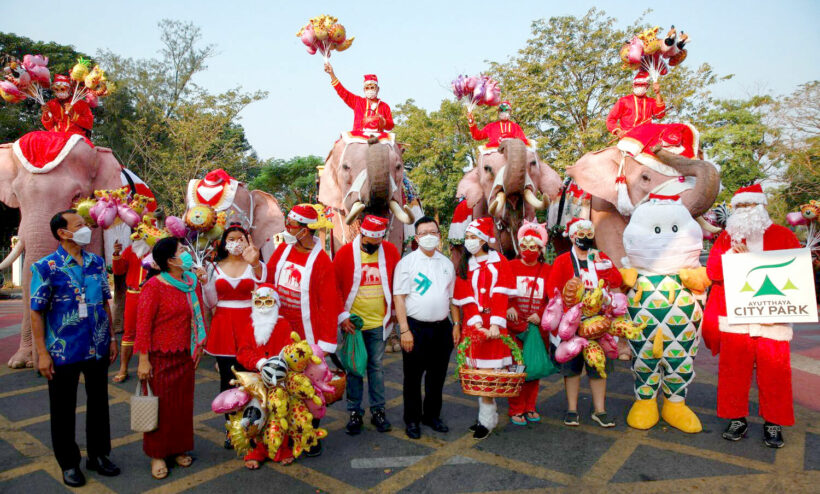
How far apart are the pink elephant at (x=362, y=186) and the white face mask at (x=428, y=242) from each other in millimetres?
1912

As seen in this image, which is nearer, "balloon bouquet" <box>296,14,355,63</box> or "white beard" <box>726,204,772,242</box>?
"white beard" <box>726,204,772,242</box>

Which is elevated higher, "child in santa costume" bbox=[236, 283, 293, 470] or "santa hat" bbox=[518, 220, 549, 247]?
"santa hat" bbox=[518, 220, 549, 247]

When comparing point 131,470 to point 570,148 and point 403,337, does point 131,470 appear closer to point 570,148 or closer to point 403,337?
point 403,337

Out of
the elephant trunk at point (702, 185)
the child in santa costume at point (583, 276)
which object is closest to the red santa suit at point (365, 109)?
the child in santa costume at point (583, 276)

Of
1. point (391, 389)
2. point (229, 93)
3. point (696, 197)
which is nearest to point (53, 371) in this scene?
point (391, 389)

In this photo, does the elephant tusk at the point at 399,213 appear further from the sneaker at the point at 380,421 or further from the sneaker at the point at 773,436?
the sneaker at the point at 773,436

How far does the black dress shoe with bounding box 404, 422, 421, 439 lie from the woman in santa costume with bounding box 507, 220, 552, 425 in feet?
2.95

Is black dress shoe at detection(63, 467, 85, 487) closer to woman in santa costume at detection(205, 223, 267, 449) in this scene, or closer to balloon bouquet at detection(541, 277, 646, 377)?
woman in santa costume at detection(205, 223, 267, 449)

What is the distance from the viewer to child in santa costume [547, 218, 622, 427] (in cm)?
443

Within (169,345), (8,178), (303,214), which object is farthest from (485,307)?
(8,178)

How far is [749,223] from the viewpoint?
4105 mm

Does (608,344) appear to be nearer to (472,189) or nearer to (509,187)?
(509,187)

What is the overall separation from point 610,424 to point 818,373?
3.58 metres

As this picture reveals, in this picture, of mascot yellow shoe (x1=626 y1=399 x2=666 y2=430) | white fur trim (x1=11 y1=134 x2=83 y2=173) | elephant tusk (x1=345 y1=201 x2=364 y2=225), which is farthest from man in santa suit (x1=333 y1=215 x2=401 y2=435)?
white fur trim (x1=11 y1=134 x2=83 y2=173)
